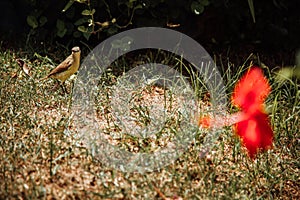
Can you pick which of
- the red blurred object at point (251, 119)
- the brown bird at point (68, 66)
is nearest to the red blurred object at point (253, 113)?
the red blurred object at point (251, 119)

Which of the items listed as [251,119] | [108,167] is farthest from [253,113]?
[108,167]

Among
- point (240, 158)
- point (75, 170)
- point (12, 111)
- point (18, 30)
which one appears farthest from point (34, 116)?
point (18, 30)

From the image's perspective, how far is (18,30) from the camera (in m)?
A: 3.68

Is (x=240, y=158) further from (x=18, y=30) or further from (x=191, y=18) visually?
(x=18, y=30)

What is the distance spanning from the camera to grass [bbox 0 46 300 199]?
1.66 metres

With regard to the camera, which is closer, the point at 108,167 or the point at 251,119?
the point at 108,167

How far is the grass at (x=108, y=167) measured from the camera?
1.66m

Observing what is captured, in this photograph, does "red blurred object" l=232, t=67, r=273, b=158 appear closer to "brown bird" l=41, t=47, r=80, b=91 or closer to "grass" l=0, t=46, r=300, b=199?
"grass" l=0, t=46, r=300, b=199

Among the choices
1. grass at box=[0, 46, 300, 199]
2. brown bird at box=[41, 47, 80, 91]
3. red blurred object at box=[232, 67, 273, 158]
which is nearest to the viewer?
grass at box=[0, 46, 300, 199]

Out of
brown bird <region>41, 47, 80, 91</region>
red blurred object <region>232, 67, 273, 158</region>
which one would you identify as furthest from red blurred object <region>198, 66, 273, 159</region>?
brown bird <region>41, 47, 80, 91</region>

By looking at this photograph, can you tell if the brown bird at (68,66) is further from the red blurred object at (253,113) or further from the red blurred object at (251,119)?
the red blurred object at (253,113)

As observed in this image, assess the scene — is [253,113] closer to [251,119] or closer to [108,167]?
[251,119]

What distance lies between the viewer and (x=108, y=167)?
69.4 inches

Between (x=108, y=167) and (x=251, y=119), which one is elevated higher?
(x=251, y=119)
